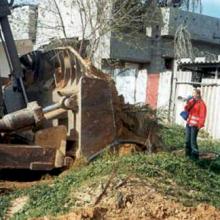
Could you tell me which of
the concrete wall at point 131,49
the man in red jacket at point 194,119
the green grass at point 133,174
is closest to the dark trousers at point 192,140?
the man in red jacket at point 194,119

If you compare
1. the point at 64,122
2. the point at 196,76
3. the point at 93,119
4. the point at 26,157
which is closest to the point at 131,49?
the point at 196,76

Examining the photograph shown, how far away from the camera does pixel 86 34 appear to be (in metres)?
21.5

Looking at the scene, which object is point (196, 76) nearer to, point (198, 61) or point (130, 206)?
point (198, 61)

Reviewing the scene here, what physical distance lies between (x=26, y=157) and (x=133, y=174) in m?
1.57

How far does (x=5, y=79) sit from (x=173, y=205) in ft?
15.0

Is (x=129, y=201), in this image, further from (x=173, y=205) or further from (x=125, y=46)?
(x=125, y=46)

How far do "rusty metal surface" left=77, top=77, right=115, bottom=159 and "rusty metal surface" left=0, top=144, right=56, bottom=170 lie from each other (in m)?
0.42

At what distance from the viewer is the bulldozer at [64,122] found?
7855 mm

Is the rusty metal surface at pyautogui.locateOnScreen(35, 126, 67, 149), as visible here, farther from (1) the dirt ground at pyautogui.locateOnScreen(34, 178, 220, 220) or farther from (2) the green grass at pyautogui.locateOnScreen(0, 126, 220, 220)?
(1) the dirt ground at pyautogui.locateOnScreen(34, 178, 220, 220)

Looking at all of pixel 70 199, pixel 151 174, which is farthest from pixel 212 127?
pixel 70 199

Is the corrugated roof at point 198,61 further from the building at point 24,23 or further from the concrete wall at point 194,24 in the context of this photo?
the building at point 24,23

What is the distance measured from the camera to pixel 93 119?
318 inches

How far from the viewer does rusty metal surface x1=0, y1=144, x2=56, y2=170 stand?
773 centimetres

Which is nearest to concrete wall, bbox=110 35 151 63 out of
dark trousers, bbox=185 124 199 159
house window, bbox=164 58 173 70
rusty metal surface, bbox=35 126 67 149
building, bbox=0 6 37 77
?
house window, bbox=164 58 173 70
